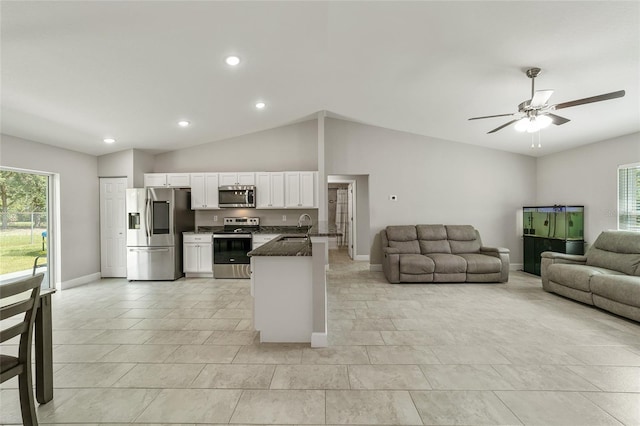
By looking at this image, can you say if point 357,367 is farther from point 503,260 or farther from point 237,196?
point 237,196

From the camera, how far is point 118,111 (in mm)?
3936

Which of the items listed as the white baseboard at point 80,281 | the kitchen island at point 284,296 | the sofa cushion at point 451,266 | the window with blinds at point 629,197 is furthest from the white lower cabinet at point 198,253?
the window with blinds at point 629,197

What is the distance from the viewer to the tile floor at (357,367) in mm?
1868

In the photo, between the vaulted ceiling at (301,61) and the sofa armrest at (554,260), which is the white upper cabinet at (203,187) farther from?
the sofa armrest at (554,260)

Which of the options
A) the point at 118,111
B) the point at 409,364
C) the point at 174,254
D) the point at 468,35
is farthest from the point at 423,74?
the point at 174,254

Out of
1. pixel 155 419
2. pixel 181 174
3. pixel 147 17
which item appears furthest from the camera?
pixel 181 174

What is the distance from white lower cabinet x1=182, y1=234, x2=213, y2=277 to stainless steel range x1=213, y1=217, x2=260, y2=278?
12 cm

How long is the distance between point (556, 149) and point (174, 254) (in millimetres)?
7458

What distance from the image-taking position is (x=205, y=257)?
220 inches

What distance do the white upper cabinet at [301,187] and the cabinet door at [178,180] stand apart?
2017 mm

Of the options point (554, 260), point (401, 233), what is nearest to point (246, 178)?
point (401, 233)

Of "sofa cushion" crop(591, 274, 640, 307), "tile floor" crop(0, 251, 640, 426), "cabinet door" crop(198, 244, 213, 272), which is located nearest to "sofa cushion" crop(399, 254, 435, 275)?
"tile floor" crop(0, 251, 640, 426)

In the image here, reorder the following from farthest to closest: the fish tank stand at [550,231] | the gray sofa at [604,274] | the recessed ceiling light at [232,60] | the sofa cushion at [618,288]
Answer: the fish tank stand at [550,231]
the gray sofa at [604,274]
the sofa cushion at [618,288]
the recessed ceiling light at [232,60]

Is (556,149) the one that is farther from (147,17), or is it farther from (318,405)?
(147,17)
